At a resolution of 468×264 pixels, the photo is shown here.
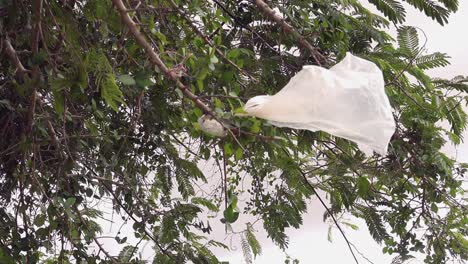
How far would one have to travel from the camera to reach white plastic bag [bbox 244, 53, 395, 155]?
0.93 metres

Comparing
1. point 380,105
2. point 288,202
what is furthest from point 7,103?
point 288,202

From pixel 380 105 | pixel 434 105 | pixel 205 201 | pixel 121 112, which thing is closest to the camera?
pixel 380 105

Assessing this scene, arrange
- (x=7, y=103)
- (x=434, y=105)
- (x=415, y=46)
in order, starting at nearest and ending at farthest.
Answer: (x=7, y=103), (x=434, y=105), (x=415, y=46)

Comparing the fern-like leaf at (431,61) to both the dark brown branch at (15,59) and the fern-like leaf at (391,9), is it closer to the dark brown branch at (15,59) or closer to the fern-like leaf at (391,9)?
the fern-like leaf at (391,9)

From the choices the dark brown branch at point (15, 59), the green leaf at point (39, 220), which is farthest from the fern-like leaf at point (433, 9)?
the green leaf at point (39, 220)

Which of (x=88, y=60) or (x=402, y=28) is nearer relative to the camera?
(x=88, y=60)

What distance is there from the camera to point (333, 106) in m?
0.93

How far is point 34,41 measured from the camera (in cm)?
106

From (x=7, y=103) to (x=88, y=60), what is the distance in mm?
418

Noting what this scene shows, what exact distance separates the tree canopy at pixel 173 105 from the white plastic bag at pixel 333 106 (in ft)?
0.41

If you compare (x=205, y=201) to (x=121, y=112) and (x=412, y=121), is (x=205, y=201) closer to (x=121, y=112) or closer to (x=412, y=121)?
(x=121, y=112)

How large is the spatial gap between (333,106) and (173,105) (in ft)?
2.68

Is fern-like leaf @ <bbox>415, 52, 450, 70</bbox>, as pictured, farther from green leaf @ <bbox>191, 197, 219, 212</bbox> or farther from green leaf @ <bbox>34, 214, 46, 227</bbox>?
green leaf @ <bbox>34, 214, 46, 227</bbox>

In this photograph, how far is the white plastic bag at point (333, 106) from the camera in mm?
930
